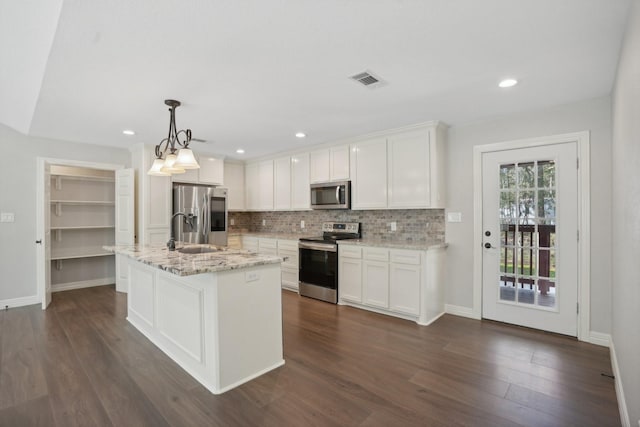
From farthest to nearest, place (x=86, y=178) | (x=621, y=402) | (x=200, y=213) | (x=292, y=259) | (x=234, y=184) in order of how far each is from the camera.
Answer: (x=234, y=184) < (x=200, y=213) < (x=86, y=178) < (x=292, y=259) < (x=621, y=402)

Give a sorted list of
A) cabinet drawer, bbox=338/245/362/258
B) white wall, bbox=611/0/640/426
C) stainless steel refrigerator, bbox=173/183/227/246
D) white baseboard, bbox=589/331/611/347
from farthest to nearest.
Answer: stainless steel refrigerator, bbox=173/183/227/246, cabinet drawer, bbox=338/245/362/258, white baseboard, bbox=589/331/611/347, white wall, bbox=611/0/640/426

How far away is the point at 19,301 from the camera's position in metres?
4.19

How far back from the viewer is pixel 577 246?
3.08 meters

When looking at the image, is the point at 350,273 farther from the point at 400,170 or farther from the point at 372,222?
the point at 400,170

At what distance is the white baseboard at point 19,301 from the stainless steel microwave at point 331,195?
4035mm

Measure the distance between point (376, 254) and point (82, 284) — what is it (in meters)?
4.78

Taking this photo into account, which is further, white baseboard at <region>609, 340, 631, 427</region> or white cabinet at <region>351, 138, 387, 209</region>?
white cabinet at <region>351, 138, 387, 209</region>

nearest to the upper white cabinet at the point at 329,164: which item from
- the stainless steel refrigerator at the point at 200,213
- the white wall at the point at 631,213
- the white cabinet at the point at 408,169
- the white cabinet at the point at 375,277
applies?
the white cabinet at the point at 408,169

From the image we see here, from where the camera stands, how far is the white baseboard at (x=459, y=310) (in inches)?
147

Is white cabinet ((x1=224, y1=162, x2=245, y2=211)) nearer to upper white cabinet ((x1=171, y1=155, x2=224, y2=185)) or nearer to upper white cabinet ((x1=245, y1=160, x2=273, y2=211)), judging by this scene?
upper white cabinet ((x1=245, y1=160, x2=273, y2=211))

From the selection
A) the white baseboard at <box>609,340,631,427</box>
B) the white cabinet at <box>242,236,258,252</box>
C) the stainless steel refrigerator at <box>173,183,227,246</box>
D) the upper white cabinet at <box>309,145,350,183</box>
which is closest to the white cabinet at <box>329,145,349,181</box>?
the upper white cabinet at <box>309,145,350,183</box>

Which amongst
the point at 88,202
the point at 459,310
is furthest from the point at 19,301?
the point at 459,310

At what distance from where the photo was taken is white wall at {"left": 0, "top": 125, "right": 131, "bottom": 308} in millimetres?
4098

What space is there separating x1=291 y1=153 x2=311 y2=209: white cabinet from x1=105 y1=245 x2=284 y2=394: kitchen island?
253 centimetres
